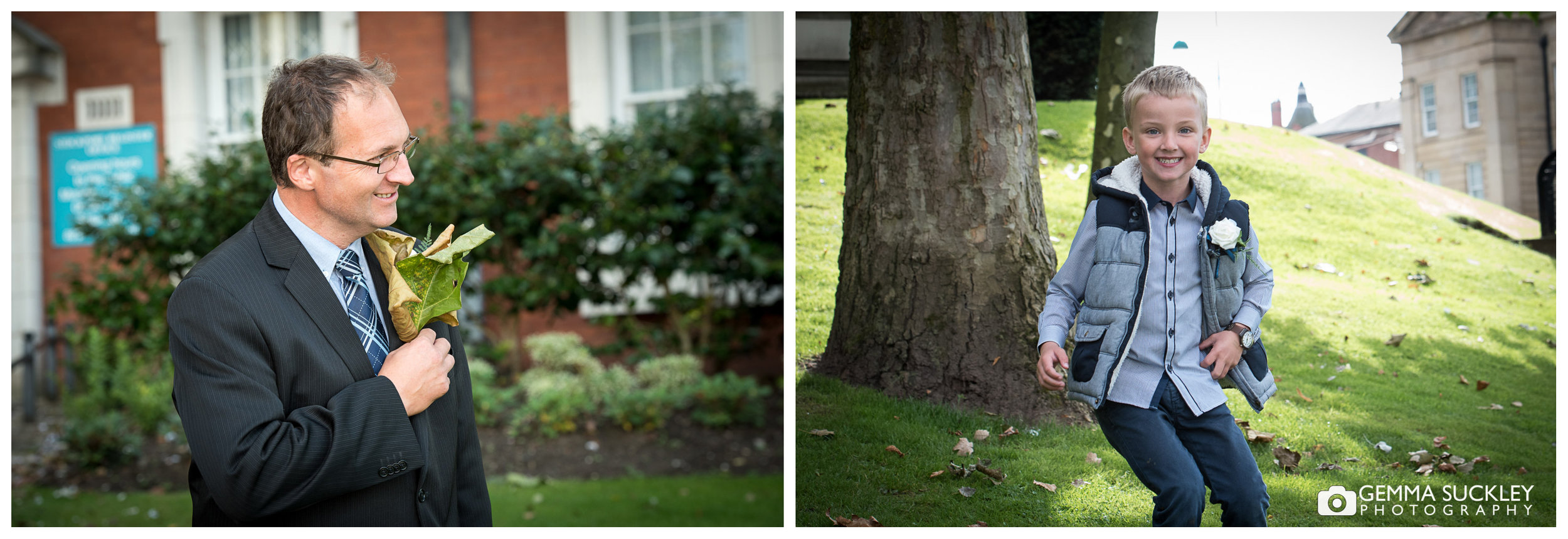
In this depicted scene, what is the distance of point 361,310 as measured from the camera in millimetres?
2023

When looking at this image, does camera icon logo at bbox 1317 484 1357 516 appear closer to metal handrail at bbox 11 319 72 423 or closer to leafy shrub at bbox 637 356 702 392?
leafy shrub at bbox 637 356 702 392

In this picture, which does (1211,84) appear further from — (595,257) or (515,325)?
(515,325)

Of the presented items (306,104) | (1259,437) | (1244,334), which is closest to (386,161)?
(306,104)

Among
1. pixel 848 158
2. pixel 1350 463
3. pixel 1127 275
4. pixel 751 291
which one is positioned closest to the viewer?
pixel 1127 275

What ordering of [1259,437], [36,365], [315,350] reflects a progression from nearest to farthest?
[315,350] → [1259,437] → [36,365]

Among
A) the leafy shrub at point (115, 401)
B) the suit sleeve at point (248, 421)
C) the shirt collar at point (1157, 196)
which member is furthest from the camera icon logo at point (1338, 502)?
the leafy shrub at point (115, 401)

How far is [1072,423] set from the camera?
9.07 feet

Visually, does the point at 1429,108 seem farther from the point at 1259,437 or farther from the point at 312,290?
the point at 312,290

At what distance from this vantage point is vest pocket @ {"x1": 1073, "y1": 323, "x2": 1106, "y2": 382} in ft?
8.52

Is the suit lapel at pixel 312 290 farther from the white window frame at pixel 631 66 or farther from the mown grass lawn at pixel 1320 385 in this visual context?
the white window frame at pixel 631 66

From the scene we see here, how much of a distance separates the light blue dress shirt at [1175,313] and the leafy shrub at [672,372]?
12.0 ft

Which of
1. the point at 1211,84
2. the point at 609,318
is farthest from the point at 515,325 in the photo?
the point at 1211,84

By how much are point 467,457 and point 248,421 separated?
2.08 feet
